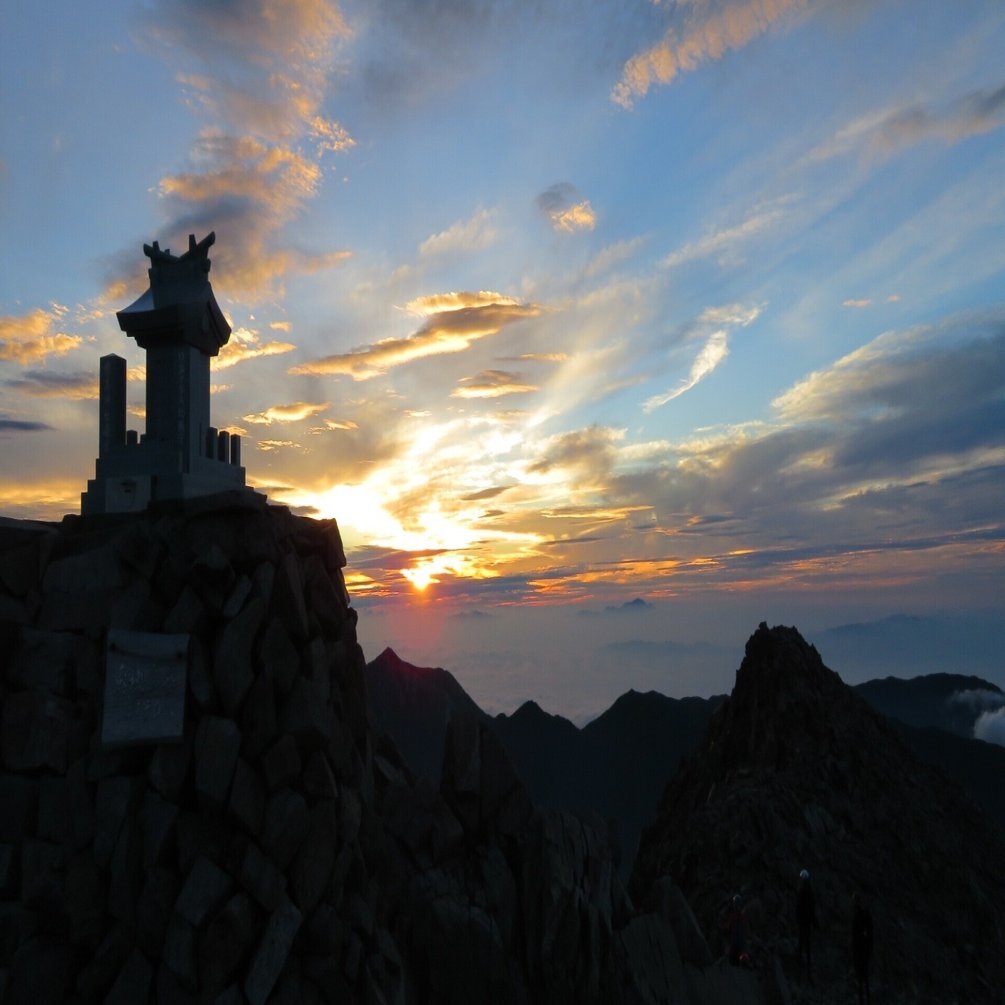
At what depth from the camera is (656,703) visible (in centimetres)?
17075

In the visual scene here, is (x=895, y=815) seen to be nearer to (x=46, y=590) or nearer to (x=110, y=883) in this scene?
(x=110, y=883)

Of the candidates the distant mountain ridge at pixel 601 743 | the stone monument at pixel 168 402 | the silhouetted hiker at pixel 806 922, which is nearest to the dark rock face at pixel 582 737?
the distant mountain ridge at pixel 601 743

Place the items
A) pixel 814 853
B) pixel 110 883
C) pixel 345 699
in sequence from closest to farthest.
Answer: pixel 110 883 → pixel 345 699 → pixel 814 853

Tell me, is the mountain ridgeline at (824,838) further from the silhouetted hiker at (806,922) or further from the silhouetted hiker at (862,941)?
the silhouetted hiker at (862,941)

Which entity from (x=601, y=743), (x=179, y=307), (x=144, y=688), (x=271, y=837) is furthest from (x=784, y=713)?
(x=601, y=743)

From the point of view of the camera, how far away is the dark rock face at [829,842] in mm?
33188

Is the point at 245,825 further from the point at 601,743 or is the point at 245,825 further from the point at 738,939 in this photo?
the point at 601,743

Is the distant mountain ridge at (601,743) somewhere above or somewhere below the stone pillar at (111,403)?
below

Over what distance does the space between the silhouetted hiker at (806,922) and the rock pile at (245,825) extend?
356 cm

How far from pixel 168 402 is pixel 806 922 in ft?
98.1

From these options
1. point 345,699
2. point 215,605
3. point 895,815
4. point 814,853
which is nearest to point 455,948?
point 345,699

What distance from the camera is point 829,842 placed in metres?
40.4

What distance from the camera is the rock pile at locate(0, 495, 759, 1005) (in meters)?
21.3

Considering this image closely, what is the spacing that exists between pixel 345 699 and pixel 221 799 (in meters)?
6.26
